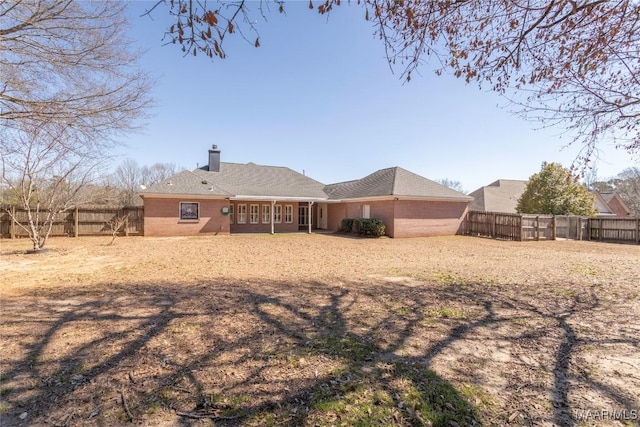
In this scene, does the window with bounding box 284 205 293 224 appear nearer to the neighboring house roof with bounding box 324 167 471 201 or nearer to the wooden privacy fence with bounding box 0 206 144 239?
the neighboring house roof with bounding box 324 167 471 201

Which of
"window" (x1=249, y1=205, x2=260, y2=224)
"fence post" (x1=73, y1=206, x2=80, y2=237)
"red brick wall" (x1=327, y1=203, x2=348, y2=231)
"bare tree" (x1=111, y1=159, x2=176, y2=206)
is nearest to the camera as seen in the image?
"fence post" (x1=73, y1=206, x2=80, y2=237)

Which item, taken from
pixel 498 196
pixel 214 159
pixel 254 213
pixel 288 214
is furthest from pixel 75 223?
pixel 498 196

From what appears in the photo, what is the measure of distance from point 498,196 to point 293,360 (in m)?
35.2

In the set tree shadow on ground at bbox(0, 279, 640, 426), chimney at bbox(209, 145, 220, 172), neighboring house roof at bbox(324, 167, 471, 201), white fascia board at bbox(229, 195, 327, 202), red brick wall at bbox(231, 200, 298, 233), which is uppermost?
chimney at bbox(209, 145, 220, 172)

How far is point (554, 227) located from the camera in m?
18.9

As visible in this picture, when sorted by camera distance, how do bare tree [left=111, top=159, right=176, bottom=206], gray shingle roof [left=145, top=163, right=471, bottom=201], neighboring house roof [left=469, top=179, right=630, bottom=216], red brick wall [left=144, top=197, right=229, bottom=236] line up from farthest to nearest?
bare tree [left=111, top=159, right=176, bottom=206]
neighboring house roof [left=469, top=179, right=630, bottom=216]
gray shingle roof [left=145, top=163, right=471, bottom=201]
red brick wall [left=144, top=197, right=229, bottom=236]

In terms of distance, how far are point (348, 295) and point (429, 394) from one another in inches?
127

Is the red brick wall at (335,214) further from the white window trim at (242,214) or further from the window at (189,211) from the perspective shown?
the window at (189,211)

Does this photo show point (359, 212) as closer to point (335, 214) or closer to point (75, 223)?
point (335, 214)

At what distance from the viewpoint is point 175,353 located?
3.50m

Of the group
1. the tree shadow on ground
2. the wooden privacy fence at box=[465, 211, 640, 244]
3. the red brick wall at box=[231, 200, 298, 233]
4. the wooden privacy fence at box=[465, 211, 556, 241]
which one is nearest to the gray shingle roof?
the red brick wall at box=[231, 200, 298, 233]

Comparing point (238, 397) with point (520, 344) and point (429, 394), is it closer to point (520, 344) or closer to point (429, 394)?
point (429, 394)

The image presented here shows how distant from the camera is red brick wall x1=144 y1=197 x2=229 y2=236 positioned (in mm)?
17688

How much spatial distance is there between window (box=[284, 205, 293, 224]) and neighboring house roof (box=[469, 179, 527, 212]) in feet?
62.6
